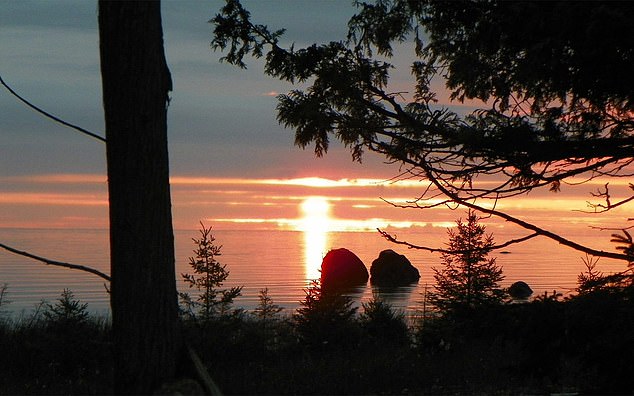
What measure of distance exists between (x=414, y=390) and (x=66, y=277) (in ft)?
239

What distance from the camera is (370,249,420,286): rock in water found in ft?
221

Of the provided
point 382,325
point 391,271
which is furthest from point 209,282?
point 391,271

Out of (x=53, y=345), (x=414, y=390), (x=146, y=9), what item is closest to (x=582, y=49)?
(x=146, y=9)

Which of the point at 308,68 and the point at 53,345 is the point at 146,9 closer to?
the point at 308,68

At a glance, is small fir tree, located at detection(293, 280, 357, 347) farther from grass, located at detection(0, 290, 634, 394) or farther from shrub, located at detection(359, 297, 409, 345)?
shrub, located at detection(359, 297, 409, 345)

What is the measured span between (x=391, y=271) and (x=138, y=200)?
207 feet

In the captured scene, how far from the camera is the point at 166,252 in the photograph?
19.6ft

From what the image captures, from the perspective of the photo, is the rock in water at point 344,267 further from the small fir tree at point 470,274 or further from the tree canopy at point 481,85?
the tree canopy at point 481,85

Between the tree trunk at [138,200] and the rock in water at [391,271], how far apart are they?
202 ft

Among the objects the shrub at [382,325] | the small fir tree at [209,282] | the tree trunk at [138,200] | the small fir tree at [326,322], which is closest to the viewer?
the tree trunk at [138,200]

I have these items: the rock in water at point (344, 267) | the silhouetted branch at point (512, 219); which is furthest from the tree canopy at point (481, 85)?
the rock in water at point (344, 267)

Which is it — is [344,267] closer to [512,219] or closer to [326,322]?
[326,322]

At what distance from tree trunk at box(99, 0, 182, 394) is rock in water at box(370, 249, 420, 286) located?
202 feet

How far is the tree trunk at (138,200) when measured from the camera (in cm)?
588
